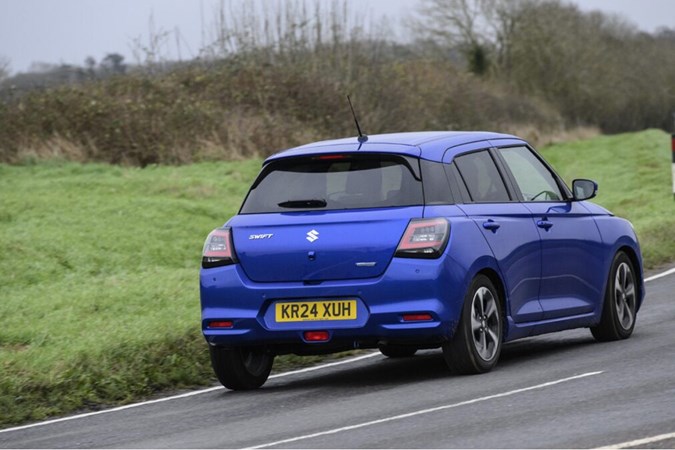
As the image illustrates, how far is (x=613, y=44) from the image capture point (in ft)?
297

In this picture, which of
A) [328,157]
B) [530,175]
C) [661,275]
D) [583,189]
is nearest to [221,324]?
[328,157]

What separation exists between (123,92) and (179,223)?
12.4 metres

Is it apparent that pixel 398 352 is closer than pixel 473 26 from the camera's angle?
Yes

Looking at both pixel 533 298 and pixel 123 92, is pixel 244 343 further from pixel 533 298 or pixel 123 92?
pixel 123 92

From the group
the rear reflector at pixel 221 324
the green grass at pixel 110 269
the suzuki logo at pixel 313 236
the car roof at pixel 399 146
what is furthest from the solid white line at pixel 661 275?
the rear reflector at pixel 221 324

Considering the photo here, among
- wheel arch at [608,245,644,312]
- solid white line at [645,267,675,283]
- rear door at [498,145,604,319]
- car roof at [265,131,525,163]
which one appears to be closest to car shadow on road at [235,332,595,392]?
rear door at [498,145,604,319]

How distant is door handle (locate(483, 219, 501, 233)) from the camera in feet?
30.7

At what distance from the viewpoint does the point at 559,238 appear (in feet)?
34.3

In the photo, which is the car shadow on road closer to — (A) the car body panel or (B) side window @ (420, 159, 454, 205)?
(A) the car body panel

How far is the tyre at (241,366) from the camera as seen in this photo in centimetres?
Result: 952

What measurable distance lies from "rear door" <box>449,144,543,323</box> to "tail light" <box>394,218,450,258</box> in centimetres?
47

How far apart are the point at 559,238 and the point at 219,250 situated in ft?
8.98

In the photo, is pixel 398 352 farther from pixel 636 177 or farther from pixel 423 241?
pixel 636 177

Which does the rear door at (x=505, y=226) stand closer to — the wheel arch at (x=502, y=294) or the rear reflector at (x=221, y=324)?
the wheel arch at (x=502, y=294)
